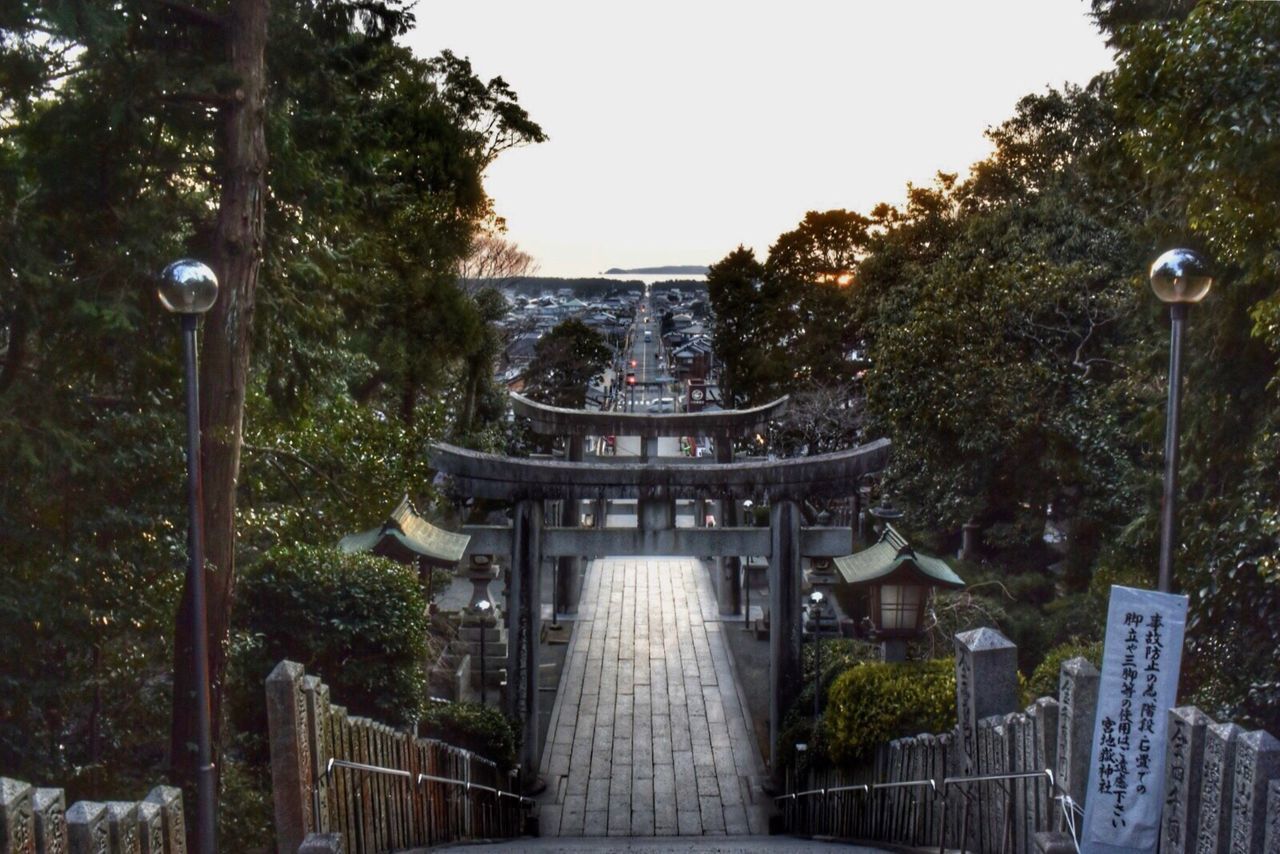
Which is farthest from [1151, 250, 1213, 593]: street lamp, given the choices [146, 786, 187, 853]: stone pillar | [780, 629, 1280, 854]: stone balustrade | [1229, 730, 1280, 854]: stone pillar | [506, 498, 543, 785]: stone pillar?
[506, 498, 543, 785]: stone pillar

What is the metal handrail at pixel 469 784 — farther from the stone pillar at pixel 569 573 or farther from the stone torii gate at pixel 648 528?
the stone pillar at pixel 569 573

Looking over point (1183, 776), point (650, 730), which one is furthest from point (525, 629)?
point (1183, 776)

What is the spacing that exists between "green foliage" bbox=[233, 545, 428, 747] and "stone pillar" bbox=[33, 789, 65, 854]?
6.71m

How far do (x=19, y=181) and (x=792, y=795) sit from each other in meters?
10.3

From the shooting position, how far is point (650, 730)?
55.6ft

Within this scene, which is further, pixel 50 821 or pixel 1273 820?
pixel 1273 820

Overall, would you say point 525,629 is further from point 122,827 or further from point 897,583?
point 122,827

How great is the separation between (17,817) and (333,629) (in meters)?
7.20

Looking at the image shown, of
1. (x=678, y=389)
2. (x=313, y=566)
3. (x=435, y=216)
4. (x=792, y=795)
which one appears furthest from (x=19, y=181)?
(x=678, y=389)

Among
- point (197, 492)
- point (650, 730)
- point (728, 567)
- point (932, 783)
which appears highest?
point (197, 492)

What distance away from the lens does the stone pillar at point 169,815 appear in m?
4.87

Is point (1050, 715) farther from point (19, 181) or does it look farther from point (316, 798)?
point (19, 181)

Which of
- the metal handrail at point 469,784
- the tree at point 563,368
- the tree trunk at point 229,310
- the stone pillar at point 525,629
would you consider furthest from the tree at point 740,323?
the tree trunk at point 229,310

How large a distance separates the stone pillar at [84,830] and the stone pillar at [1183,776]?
447cm
